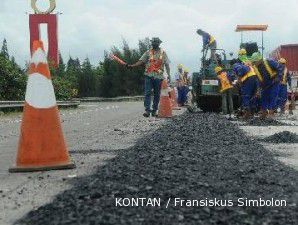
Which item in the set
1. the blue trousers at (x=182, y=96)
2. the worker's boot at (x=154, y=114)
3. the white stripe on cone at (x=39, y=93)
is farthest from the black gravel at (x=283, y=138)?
the blue trousers at (x=182, y=96)

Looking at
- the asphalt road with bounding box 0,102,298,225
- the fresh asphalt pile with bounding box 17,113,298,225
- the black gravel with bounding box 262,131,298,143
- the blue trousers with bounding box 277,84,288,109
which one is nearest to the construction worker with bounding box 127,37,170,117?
the asphalt road with bounding box 0,102,298,225

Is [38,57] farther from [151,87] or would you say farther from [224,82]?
[224,82]

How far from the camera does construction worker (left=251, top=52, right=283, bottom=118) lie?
15.5 metres

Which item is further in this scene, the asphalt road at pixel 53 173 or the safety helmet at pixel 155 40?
the safety helmet at pixel 155 40

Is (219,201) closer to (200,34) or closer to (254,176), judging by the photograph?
(254,176)

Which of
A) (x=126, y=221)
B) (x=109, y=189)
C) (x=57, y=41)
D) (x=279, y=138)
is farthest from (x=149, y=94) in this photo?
(x=126, y=221)

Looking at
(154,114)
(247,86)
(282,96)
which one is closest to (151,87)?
(154,114)

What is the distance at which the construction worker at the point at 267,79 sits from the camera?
15.5 meters

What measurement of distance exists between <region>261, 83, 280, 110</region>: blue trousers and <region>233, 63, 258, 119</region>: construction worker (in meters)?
0.25

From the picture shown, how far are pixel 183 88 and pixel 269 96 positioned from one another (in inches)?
609

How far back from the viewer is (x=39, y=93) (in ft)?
22.6

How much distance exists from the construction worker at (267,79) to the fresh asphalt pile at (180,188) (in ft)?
25.5

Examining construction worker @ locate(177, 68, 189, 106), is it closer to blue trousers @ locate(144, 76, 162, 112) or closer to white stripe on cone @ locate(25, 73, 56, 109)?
blue trousers @ locate(144, 76, 162, 112)

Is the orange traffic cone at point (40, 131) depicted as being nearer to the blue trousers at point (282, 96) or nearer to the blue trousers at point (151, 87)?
the blue trousers at point (151, 87)
